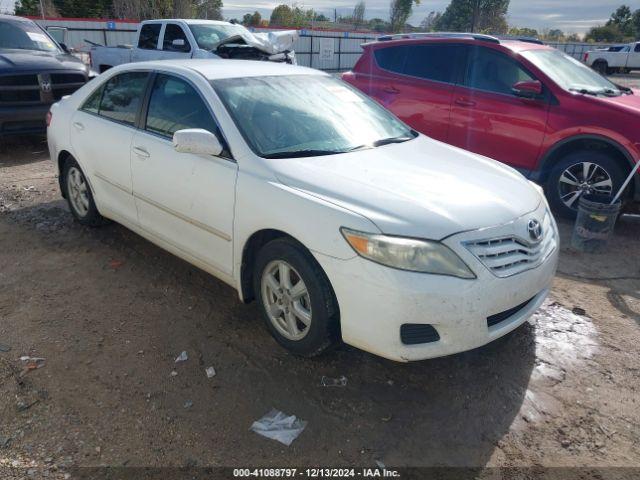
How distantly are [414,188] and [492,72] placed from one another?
3.83 m

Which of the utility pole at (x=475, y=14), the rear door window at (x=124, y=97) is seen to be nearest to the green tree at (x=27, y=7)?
the rear door window at (x=124, y=97)

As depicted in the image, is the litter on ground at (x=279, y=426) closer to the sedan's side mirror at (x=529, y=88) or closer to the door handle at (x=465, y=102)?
the sedan's side mirror at (x=529, y=88)

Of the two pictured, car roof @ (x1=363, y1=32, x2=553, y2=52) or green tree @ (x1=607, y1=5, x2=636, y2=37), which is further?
green tree @ (x1=607, y1=5, x2=636, y2=37)

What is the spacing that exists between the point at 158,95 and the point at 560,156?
4218mm

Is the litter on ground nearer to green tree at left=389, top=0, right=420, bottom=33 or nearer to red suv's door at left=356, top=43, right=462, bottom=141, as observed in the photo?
red suv's door at left=356, top=43, right=462, bottom=141

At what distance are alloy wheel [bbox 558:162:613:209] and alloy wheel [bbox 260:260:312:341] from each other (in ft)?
12.6

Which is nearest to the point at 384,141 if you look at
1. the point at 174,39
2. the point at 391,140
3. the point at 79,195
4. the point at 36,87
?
the point at 391,140

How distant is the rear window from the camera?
634cm

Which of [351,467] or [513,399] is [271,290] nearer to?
[351,467]

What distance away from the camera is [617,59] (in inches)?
1079

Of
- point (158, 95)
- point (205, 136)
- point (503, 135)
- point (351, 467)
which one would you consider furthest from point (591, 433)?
point (503, 135)

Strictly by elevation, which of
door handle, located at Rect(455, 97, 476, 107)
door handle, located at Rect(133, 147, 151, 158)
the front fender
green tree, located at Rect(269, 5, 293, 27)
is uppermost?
green tree, located at Rect(269, 5, 293, 27)

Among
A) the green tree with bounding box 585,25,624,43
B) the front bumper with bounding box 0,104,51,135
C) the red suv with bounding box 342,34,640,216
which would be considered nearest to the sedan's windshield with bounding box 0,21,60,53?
the front bumper with bounding box 0,104,51,135

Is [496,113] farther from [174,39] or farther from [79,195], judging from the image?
[174,39]
